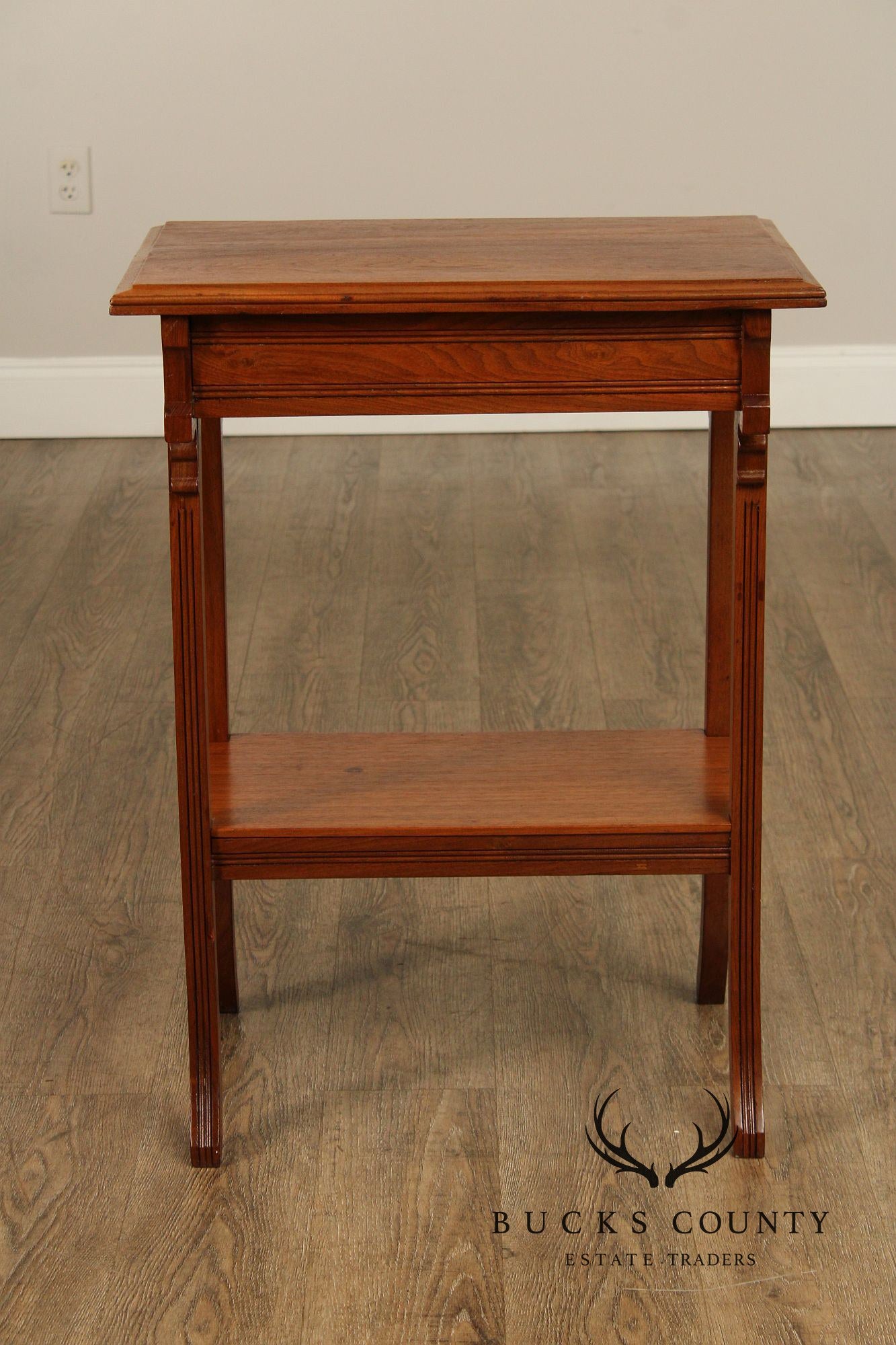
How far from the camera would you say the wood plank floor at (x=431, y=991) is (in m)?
1.27

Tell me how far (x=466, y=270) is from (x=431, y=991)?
2.53ft

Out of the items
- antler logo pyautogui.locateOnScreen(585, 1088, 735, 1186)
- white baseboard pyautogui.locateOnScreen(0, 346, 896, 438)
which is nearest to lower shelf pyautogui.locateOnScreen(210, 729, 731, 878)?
antler logo pyautogui.locateOnScreen(585, 1088, 735, 1186)

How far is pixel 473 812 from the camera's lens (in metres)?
1.40

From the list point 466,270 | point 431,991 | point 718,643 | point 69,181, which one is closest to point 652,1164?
point 431,991

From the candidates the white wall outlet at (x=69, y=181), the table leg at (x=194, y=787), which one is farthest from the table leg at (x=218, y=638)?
the white wall outlet at (x=69, y=181)

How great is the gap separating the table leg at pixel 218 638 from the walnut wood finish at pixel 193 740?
0.51 feet

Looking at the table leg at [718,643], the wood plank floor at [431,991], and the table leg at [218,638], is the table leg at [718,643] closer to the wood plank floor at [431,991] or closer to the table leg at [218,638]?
the wood plank floor at [431,991]

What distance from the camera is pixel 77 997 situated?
1649mm

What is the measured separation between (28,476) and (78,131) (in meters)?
0.76

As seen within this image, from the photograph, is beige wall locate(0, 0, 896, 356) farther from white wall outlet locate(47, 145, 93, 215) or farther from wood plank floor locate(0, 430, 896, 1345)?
wood plank floor locate(0, 430, 896, 1345)

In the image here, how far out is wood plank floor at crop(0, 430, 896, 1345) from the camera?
1270mm

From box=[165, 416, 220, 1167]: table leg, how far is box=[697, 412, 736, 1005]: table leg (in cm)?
45

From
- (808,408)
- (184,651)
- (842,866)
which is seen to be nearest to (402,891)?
(842,866)

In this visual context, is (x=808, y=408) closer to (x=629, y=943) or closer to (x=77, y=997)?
(x=629, y=943)
